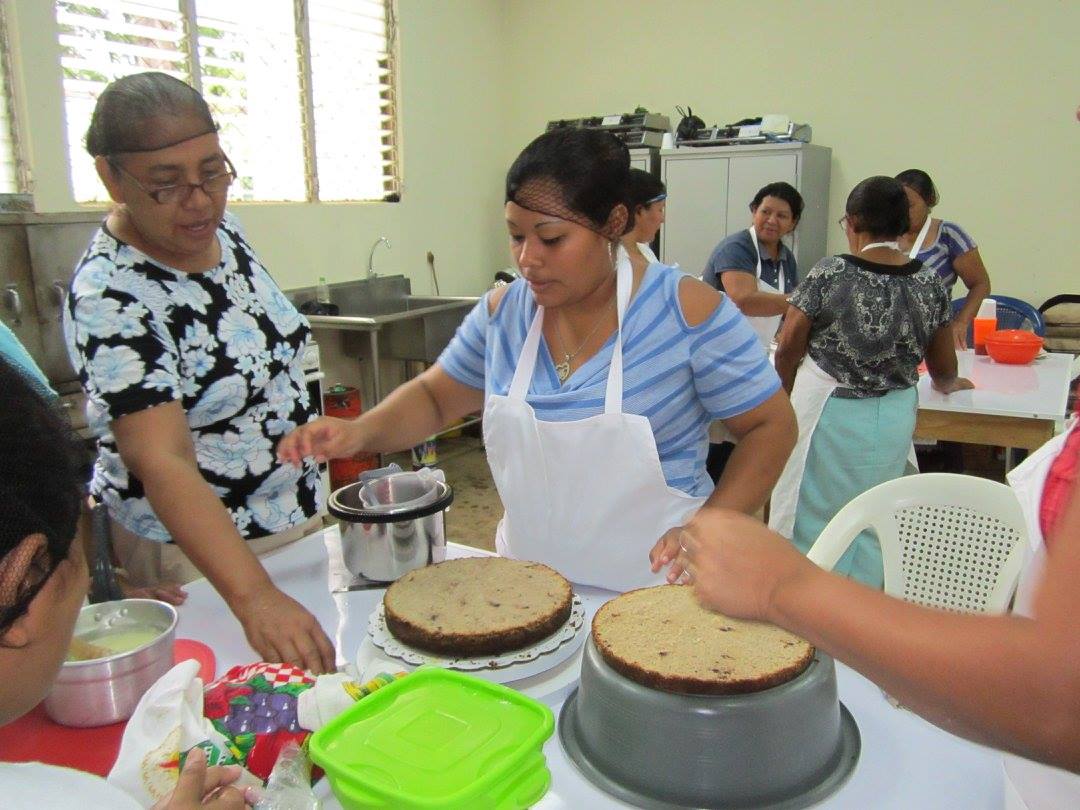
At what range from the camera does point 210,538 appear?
1.34 meters

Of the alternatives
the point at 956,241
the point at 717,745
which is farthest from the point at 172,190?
the point at 956,241

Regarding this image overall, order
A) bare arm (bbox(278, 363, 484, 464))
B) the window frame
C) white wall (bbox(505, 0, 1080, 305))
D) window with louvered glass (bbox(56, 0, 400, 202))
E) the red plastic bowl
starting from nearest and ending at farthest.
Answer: bare arm (bbox(278, 363, 484, 464)), the window frame, the red plastic bowl, window with louvered glass (bbox(56, 0, 400, 202)), white wall (bbox(505, 0, 1080, 305))

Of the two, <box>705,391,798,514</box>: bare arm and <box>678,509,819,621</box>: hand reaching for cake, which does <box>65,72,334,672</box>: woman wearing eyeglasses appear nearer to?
<box>678,509,819,621</box>: hand reaching for cake

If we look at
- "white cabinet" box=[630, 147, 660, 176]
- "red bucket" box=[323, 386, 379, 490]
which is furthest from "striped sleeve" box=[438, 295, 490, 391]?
"white cabinet" box=[630, 147, 660, 176]

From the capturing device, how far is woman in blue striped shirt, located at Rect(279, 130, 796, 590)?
1519 mm

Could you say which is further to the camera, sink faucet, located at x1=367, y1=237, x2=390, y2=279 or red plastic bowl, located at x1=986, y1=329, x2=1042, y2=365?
sink faucet, located at x1=367, y1=237, x2=390, y2=279

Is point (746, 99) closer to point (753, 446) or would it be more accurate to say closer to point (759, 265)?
point (759, 265)

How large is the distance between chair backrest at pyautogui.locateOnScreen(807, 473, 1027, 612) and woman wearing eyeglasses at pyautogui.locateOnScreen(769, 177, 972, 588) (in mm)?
1136

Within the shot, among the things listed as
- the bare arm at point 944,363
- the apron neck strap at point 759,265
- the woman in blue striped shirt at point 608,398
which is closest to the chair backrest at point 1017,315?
the apron neck strap at point 759,265

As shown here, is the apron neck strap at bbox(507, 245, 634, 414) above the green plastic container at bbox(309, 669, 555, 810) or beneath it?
above

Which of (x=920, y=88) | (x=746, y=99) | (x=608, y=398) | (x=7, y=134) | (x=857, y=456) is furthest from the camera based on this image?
(x=746, y=99)

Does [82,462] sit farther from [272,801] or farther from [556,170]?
[556,170]

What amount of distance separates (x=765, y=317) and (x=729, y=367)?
2688mm

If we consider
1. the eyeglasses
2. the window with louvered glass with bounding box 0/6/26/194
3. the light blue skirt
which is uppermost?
the window with louvered glass with bounding box 0/6/26/194
